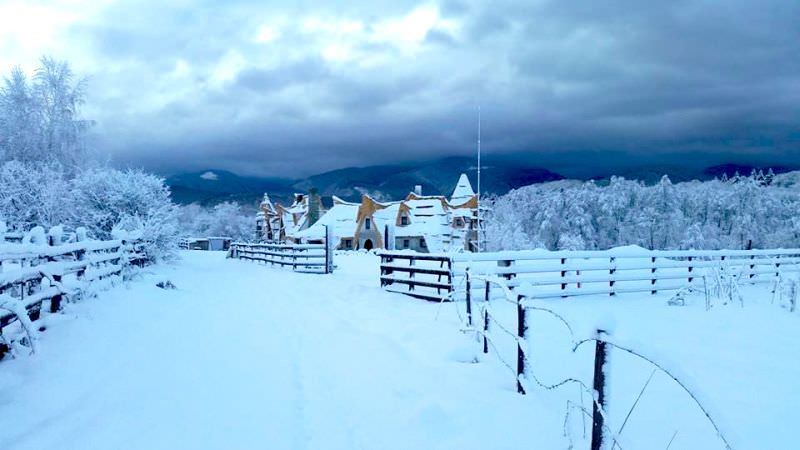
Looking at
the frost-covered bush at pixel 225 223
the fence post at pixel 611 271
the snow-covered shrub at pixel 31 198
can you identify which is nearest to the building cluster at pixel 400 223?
the snow-covered shrub at pixel 31 198

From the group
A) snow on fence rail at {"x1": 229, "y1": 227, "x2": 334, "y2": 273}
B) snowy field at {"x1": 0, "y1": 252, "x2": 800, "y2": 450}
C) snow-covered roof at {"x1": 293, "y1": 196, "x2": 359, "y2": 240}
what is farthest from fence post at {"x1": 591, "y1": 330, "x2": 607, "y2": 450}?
snow-covered roof at {"x1": 293, "y1": 196, "x2": 359, "y2": 240}

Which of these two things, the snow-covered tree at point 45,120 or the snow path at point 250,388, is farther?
the snow-covered tree at point 45,120

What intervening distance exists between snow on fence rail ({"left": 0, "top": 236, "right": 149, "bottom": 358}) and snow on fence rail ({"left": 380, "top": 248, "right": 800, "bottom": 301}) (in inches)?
248

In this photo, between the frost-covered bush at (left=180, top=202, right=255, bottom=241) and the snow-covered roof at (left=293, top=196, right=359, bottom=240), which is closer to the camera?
the snow-covered roof at (left=293, top=196, right=359, bottom=240)

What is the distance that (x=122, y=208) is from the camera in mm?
19281

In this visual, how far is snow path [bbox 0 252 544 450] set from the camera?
346 cm

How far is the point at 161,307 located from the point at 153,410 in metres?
5.40

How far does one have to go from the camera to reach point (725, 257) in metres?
14.0

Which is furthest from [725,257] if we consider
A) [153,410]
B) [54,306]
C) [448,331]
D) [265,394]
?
[54,306]

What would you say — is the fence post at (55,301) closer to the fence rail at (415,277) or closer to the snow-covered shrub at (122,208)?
the fence rail at (415,277)

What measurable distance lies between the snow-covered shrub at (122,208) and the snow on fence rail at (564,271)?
1165 centimetres

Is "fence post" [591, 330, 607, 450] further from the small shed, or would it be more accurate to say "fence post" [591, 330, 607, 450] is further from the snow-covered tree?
the small shed

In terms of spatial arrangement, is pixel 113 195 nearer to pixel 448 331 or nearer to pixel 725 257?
pixel 448 331

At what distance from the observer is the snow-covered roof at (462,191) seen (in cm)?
4624
